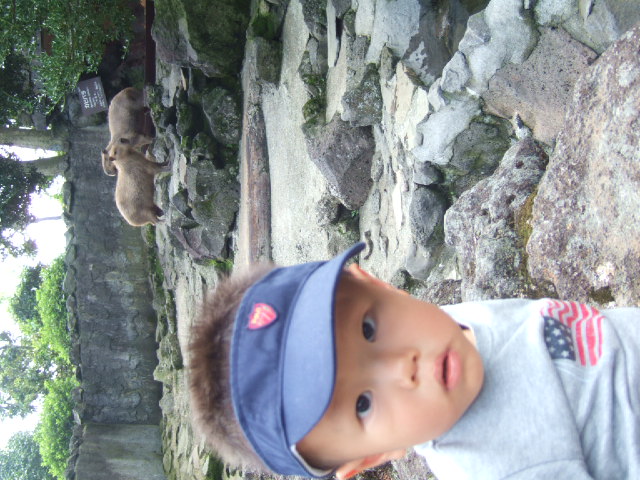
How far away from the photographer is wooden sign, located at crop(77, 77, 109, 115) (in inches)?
292

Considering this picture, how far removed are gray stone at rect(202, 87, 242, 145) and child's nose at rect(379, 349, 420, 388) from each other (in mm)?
3871

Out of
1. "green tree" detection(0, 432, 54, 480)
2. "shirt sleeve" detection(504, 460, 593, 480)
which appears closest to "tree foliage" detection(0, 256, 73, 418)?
"green tree" detection(0, 432, 54, 480)

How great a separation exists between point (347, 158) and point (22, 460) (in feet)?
52.5

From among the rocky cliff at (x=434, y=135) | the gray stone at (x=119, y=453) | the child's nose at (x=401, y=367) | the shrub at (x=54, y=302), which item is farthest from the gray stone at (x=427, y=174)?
the shrub at (x=54, y=302)

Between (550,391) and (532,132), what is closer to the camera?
(550,391)

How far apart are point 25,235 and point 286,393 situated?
335 inches

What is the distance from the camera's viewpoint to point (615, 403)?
136cm

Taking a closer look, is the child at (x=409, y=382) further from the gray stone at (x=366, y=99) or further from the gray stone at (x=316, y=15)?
the gray stone at (x=316, y=15)

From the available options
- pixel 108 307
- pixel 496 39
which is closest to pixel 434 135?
pixel 496 39

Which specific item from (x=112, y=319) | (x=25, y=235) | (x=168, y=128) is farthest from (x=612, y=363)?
(x=25, y=235)

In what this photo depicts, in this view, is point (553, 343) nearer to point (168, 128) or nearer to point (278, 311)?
point (278, 311)

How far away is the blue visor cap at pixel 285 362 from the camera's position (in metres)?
1.26

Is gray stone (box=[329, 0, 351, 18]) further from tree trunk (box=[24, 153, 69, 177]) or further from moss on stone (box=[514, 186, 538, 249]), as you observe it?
tree trunk (box=[24, 153, 69, 177])

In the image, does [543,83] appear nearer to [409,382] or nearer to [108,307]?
[409,382]
